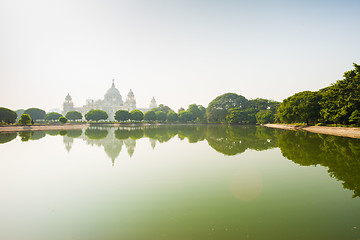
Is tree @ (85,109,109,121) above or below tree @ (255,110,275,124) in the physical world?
above

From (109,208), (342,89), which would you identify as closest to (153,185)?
(109,208)

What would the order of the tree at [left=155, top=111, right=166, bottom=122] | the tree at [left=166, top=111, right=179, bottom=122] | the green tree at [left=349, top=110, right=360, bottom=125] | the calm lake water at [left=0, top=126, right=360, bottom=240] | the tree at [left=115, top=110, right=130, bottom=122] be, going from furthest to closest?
the tree at [left=166, top=111, right=179, bottom=122]
the tree at [left=155, top=111, right=166, bottom=122]
the tree at [left=115, top=110, right=130, bottom=122]
the green tree at [left=349, top=110, right=360, bottom=125]
the calm lake water at [left=0, top=126, right=360, bottom=240]

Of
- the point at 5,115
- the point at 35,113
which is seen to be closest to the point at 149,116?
the point at 5,115

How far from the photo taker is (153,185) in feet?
29.7

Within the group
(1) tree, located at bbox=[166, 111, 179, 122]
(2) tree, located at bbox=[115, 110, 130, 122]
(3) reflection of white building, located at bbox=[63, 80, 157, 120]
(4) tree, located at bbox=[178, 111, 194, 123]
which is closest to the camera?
(2) tree, located at bbox=[115, 110, 130, 122]

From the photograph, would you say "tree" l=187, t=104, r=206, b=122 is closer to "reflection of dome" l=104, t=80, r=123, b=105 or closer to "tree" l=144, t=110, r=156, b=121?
"tree" l=144, t=110, r=156, b=121

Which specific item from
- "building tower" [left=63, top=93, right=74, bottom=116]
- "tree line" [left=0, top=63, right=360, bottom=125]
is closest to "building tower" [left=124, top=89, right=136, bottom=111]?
"tree line" [left=0, top=63, right=360, bottom=125]

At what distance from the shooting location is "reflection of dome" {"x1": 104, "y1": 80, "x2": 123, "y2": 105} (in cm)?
13362

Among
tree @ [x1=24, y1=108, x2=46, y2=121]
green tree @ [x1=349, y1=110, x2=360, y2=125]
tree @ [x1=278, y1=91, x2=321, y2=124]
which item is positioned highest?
tree @ [x1=24, y1=108, x2=46, y2=121]

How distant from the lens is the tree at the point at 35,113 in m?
91.3

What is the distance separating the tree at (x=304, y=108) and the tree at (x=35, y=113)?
98.8m

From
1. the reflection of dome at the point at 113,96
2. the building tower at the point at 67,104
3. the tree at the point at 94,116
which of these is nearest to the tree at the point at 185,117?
the tree at the point at 94,116

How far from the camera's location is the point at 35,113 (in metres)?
92.1

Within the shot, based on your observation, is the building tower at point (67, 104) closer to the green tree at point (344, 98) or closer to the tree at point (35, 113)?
the tree at point (35, 113)
